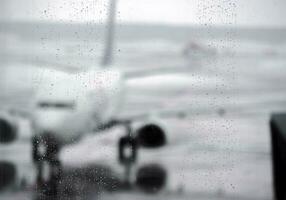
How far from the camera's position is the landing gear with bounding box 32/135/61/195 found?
156 centimetres

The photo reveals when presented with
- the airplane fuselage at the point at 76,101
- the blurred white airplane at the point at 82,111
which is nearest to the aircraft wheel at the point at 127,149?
the blurred white airplane at the point at 82,111

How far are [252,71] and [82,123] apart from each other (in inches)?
30.8

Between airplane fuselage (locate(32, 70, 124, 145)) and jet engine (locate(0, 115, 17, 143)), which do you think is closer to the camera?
airplane fuselage (locate(32, 70, 124, 145))

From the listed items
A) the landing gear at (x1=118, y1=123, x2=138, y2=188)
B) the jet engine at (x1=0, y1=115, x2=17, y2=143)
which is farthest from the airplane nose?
the landing gear at (x1=118, y1=123, x2=138, y2=188)

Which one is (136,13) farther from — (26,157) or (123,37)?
(26,157)

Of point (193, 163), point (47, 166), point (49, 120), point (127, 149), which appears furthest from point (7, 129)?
point (193, 163)

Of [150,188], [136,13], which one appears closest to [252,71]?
[136,13]

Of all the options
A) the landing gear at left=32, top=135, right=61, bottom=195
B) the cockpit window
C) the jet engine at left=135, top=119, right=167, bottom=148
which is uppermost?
the cockpit window

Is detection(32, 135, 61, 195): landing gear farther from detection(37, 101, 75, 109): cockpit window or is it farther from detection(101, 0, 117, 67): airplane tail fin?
detection(101, 0, 117, 67): airplane tail fin

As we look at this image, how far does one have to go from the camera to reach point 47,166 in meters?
1.58

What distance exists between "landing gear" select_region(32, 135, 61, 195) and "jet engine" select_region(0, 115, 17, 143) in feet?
0.43

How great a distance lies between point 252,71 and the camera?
1.58 m

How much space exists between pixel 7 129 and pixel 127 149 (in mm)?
542

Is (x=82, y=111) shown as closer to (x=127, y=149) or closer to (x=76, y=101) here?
(x=76, y=101)
